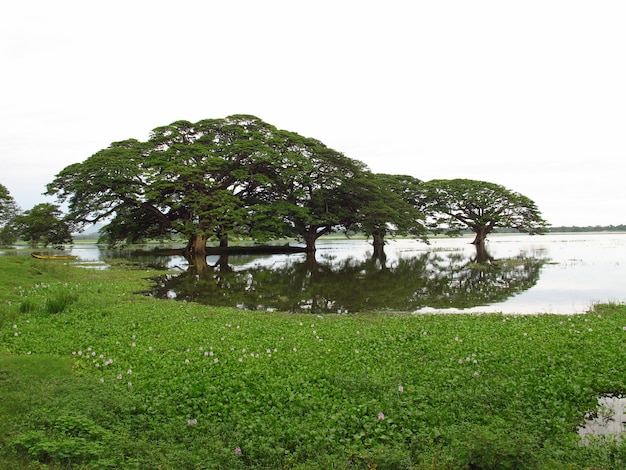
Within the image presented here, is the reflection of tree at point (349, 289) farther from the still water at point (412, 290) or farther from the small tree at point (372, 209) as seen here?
the small tree at point (372, 209)

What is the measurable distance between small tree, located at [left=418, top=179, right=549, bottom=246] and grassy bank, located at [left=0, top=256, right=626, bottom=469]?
4901cm

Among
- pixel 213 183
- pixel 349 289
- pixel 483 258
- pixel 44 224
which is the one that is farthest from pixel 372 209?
pixel 44 224

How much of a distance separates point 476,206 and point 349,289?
4441 centimetres

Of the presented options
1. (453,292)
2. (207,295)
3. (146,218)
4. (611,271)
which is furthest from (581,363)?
(146,218)

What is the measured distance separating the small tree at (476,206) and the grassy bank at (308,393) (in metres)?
49.0

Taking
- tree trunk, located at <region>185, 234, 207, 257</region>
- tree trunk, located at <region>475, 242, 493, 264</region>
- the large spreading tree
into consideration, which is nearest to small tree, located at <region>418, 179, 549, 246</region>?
tree trunk, located at <region>475, 242, 493, 264</region>

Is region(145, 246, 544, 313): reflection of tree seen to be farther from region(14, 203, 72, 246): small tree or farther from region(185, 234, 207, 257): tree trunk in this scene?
region(14, 203, 72, 246): small tree

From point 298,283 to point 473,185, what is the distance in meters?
42.7

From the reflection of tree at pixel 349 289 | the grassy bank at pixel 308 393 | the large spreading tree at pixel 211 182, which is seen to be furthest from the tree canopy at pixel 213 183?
the grassy bank at pixel 308 393

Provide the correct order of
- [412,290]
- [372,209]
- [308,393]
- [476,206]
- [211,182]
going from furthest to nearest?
[476,206] < [372,209] < [211,182] < [412,290] < [308,393]

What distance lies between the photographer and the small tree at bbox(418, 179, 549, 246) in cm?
5534

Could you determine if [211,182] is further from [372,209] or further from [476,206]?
[476,206]

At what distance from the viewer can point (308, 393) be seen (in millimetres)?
5645

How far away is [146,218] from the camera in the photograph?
43188 mm
